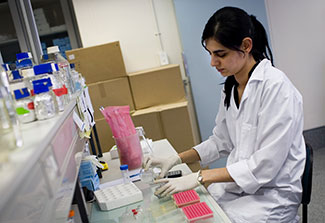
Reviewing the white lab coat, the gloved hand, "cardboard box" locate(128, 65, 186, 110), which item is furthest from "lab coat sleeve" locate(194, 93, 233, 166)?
"cardboard box" locate(128, 65, 186, 110)

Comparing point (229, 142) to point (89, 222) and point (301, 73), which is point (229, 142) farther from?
point (301, 73)

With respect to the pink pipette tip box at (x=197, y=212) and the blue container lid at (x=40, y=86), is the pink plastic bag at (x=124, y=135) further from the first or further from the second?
the blue container lid at (x=40, y=86)

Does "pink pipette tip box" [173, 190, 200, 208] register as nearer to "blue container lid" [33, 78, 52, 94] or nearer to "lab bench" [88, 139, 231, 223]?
"lab bench" [88, 139, 231, 223]

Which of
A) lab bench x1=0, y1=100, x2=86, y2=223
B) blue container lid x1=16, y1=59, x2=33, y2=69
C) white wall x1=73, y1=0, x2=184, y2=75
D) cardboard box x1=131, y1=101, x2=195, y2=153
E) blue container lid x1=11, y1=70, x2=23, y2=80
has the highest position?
white wall x1=73, y1=0, x2=184, y2=75

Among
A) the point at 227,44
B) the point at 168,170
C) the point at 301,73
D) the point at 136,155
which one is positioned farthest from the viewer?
the point at 301,73

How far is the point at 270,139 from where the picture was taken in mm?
1343

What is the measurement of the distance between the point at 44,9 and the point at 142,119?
163 centimetres

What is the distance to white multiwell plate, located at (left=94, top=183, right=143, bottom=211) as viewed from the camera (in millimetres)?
1372

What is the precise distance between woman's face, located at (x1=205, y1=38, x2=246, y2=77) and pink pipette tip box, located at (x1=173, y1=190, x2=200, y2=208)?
1.86 feet

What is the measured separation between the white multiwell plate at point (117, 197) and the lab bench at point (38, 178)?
467 mm

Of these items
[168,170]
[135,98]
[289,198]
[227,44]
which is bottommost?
[289,198]

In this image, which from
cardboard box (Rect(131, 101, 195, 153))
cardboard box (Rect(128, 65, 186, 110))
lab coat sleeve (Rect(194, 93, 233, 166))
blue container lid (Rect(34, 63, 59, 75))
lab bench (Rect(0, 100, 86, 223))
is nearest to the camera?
lab bench (Rect(0, 100, 86, 223))

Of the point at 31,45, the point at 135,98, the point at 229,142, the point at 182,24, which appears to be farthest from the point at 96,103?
the point at 229,142

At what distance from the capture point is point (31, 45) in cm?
321
